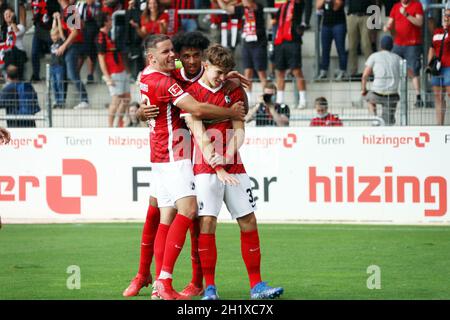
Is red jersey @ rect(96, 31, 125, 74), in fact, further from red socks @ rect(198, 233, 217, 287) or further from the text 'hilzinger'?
red socks @ rect(198, 233, 217, 287)

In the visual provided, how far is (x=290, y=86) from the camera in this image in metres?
18.2

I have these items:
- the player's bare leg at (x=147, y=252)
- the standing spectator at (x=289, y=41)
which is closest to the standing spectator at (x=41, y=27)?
the standing spectator at (x=289, y=41)

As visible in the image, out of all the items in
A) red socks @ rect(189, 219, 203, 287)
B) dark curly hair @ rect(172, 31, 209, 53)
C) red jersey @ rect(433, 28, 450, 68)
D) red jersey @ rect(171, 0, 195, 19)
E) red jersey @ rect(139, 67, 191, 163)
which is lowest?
red socks @ rect(189, 219, 203, 287)

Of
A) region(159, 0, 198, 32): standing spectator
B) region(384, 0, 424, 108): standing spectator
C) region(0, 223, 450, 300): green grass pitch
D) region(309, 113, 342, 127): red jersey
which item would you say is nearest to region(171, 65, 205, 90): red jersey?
region(0, 223, 450, 300): green grass pitch

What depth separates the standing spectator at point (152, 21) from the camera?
18750 mm

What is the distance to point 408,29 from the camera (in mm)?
18125

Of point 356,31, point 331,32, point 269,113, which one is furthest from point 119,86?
point 356,31

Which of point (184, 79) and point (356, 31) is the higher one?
point (356, 31)

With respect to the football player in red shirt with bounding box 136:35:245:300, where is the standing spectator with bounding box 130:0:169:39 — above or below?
above

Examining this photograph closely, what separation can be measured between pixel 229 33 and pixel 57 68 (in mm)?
3378

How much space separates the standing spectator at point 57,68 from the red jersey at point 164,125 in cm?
801

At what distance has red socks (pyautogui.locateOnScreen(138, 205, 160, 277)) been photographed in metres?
9.28

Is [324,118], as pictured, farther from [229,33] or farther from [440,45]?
[229,33]

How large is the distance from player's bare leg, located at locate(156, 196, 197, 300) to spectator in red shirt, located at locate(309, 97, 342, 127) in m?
7.32
